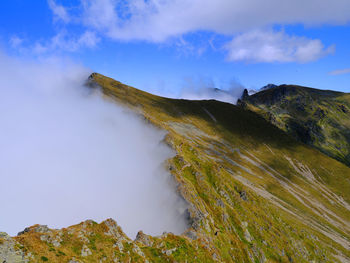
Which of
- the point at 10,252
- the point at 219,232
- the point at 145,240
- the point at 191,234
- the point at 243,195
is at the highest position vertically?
the point at 10,252

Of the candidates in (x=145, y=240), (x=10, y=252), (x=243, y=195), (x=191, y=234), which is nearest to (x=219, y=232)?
(x=191, y=234)

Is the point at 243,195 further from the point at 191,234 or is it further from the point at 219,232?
the point at 191,234

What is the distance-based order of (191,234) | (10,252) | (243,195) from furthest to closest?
(243,195), (191,234), (10,252)

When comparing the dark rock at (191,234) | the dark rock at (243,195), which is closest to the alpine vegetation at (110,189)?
the dark rock at (191,234)

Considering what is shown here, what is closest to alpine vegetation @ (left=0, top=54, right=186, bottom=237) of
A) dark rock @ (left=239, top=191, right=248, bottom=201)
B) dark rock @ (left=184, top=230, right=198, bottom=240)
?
dark rock @ (left=184, top=230, right=198, bottom=240)

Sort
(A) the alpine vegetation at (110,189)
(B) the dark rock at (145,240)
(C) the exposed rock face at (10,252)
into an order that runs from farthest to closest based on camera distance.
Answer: (A) the alpine vegetation at (110,189), (B) the dark rock at (145,240), (C) the exposed rock face at (10,252)

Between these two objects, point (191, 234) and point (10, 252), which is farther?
point (191, 234)

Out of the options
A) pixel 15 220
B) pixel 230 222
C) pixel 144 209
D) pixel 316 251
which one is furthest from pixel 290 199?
pixel 15 220

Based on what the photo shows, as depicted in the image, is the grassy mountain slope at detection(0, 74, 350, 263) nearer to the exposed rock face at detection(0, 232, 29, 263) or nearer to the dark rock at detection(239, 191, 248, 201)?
the dark rock at detection(239, 191, 248, 201)

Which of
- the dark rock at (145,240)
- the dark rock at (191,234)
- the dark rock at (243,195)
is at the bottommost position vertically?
the dark rock at (243,195)

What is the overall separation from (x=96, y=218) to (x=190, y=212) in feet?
178

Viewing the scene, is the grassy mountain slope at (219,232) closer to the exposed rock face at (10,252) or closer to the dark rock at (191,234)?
the dark rock at (191,234)

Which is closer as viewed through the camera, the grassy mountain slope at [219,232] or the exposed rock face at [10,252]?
the exposed rock face at [10,252]

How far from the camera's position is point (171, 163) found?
95875mm
